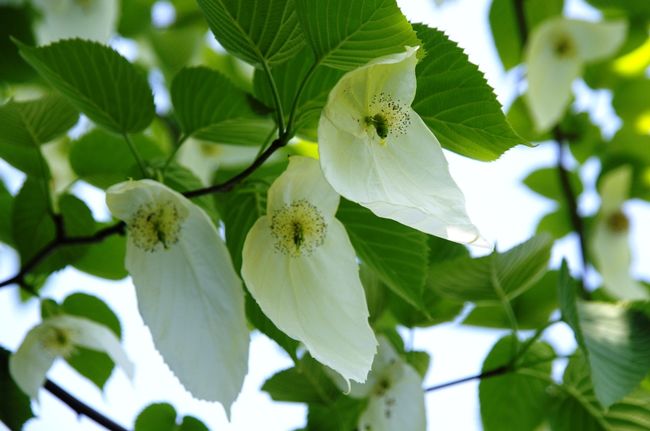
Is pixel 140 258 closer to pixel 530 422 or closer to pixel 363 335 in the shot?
pixel 363 335

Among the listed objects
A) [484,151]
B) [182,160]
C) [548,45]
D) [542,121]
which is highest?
[548,45]

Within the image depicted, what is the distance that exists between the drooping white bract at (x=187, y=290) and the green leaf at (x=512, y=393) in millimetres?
394

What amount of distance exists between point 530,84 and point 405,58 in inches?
42.7

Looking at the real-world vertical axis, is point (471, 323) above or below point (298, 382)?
above

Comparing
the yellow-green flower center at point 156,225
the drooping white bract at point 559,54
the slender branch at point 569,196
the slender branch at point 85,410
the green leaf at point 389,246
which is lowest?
the slender branch at point 85,410

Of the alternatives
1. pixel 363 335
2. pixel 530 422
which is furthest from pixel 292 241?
pixel 530 422

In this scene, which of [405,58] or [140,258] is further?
[140,258]

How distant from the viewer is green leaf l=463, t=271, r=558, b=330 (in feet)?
3.41

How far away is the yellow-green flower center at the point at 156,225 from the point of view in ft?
2.03

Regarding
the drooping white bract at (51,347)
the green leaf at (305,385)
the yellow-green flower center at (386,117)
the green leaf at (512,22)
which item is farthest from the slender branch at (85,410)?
the green leaf at (512,22)

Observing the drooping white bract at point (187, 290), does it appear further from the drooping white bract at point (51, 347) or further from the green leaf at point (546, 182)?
the green leaf at point (546, 182)

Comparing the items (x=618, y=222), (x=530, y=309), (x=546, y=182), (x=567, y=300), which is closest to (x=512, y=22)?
(x=546, y=182)

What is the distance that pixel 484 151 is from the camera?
602mm

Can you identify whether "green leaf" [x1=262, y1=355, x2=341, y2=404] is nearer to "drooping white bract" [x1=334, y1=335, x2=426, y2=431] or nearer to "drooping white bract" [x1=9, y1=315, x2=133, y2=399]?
"drooping white bract" [x1=334, y1=335, x2=426, y2=431]
